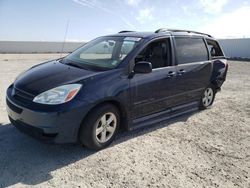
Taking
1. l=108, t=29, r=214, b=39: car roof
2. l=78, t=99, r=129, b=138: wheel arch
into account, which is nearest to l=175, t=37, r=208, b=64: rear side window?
l=108, t=29, r=214, b=39: car roof

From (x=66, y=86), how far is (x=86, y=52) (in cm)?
163

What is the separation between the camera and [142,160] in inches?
159

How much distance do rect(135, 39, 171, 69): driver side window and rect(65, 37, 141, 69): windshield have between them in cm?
23

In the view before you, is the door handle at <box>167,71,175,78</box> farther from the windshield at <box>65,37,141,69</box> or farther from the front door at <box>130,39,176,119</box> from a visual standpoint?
the windshield at <box>65,37,141,69</box>

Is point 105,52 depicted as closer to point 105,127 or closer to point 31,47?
point 105,127

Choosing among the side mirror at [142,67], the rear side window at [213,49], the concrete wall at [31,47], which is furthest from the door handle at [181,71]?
the concrete wall at [31,47]

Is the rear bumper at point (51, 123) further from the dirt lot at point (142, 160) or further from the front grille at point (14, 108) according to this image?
the dirt lot at point (142, 160)

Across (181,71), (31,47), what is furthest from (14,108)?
(31,47)

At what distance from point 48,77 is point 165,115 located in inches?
93.0

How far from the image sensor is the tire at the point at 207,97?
21.7ft

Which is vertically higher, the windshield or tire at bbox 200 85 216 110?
the windshield

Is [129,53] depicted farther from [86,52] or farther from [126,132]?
[126,132]

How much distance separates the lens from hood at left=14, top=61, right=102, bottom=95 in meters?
3.96

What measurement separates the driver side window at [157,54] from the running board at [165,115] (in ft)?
2.99
